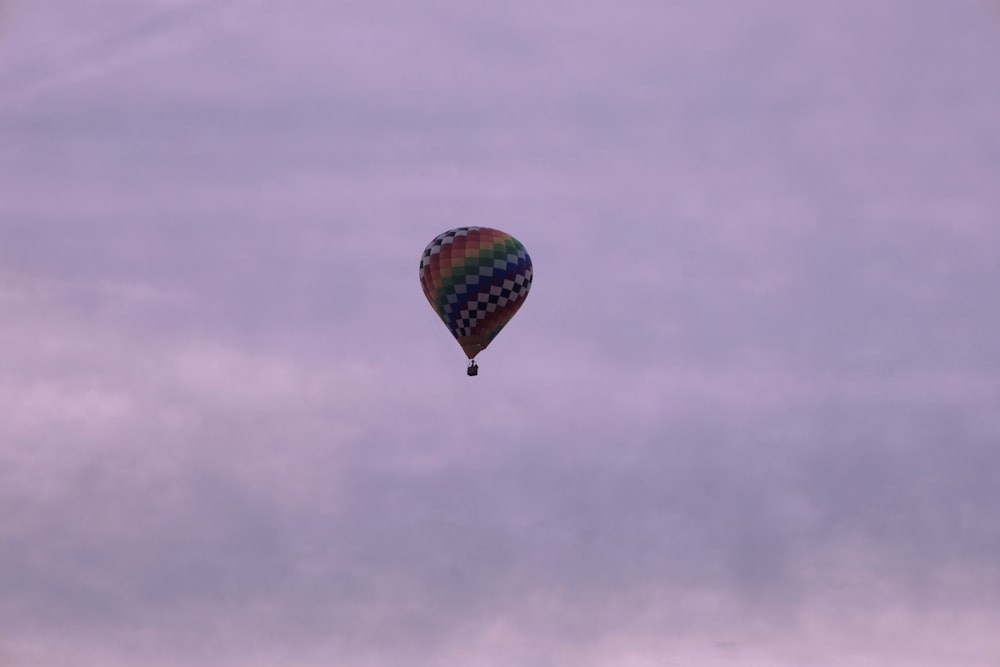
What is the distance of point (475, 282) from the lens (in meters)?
117

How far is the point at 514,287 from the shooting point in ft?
387

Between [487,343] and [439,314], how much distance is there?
11.0 feet

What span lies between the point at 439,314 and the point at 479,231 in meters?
5.47

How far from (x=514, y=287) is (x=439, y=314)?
15.5 feet

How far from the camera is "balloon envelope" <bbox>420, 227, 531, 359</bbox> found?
116938mm

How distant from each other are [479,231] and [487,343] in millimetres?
6652

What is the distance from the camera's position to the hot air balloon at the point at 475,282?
384 feet

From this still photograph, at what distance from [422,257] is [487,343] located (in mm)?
6522

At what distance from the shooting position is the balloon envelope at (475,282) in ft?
384

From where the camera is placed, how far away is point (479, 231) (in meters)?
119

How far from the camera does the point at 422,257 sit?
11994 cm

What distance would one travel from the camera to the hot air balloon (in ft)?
384

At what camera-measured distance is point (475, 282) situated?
117 metres

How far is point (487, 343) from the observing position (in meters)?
119
